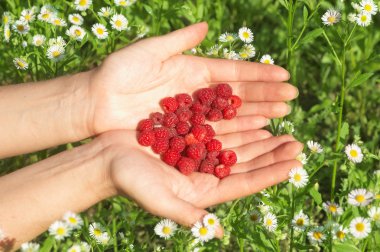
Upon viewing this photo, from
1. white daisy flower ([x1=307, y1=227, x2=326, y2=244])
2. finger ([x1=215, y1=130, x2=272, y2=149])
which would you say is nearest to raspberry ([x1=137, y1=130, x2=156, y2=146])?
finger ([x1=215, y1=130, x2=272, y2=149])

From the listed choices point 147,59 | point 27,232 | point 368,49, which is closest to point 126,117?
point 147,59

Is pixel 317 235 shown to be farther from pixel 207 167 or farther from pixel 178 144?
pixel 178 144

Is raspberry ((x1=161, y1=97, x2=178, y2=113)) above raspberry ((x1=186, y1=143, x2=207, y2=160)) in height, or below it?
above

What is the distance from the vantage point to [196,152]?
3.20m

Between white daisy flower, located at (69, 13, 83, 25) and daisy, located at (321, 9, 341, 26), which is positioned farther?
white daisy flower, located at (69, 13, 83, 25)

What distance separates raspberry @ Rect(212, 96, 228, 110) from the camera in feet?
10.9

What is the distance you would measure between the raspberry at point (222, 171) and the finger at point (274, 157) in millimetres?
44

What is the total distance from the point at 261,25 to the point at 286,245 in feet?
6.81

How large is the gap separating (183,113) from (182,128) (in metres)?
0.09

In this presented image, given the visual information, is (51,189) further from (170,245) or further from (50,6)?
(50,6)

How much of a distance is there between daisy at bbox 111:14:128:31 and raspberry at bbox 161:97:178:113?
694mm

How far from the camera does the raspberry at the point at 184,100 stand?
11.2ft

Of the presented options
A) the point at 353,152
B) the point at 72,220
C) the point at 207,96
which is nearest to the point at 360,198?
the point at 353,152

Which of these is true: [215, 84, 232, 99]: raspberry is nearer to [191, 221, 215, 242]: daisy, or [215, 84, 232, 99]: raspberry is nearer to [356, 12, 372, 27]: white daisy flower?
[356, 12, 372, 27]: white daisy flower
